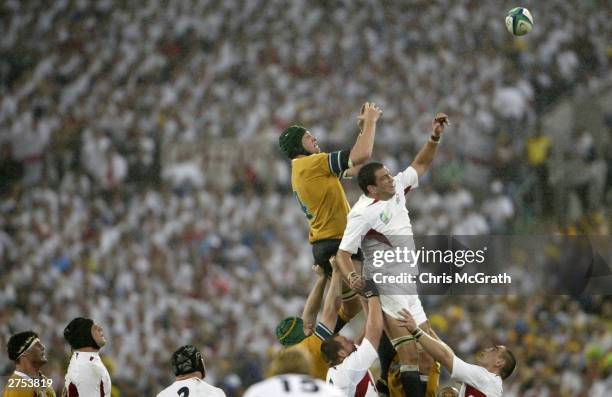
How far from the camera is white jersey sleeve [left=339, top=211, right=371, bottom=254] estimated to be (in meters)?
7.75

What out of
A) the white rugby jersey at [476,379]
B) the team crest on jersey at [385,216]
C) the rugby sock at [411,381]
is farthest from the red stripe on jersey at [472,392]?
the team crest on jersey at [385,216]

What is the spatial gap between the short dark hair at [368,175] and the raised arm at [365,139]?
11.0 inches

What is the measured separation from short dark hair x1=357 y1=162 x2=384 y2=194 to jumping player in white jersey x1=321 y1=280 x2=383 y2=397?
0.71m

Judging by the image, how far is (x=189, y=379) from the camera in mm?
7520

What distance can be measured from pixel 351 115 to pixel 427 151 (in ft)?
39.5

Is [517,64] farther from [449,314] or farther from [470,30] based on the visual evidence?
[449,314]

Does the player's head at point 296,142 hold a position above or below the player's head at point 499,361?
above

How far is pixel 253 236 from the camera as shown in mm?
19047

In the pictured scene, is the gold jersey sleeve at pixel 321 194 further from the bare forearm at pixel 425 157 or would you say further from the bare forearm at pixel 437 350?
the bare forearm at pixel 437 350

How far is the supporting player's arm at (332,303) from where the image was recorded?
27.2ft

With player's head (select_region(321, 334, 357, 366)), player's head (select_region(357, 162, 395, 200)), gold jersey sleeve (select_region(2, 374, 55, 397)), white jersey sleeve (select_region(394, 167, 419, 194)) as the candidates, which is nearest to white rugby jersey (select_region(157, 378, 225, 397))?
player's head (select_region(321, 334, 357, 366))

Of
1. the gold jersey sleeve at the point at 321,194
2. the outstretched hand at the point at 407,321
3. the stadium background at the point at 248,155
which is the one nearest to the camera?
the outstretched hand at the point at 407,321

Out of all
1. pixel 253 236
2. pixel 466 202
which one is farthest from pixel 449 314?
pixel 253 236

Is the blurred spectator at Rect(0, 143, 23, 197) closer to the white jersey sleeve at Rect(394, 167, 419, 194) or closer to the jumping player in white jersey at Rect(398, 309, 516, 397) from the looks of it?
the white jersey sleeve at Rect(394, 167, 419, 194)
